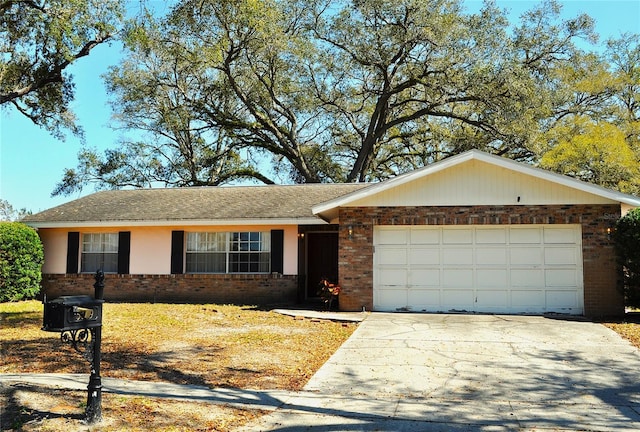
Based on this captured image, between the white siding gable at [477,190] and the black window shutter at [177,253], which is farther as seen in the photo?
the black window shutter at [177,253]

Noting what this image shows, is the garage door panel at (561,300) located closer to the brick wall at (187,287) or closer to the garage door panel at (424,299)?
the garage door panel at (424,299)

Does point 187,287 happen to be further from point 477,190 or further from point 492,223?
point 492,223

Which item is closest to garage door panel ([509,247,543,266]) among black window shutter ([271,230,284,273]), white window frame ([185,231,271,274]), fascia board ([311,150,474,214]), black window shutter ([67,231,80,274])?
fascia board ([311,150,474,214])

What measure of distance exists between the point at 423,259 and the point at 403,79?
16.6 metres

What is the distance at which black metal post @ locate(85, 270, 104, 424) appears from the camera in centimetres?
511

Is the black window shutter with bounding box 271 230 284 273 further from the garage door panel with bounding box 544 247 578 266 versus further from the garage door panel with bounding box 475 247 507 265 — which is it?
the garage door panel with bounding box 544 247 578 266

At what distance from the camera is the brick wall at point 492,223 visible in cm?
1263

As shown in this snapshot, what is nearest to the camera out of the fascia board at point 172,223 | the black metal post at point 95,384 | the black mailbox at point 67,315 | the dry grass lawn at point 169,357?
the black mailbox at point 67,315

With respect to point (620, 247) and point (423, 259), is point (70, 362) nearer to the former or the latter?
point (423, 259)

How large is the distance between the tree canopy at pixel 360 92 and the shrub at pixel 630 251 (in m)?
11.3

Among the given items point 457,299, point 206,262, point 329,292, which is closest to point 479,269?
point 457,299

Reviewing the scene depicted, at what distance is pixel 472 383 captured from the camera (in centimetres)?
702

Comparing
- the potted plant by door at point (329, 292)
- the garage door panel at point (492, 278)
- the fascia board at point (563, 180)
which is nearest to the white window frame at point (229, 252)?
the potted plant by door at point (329, 292)

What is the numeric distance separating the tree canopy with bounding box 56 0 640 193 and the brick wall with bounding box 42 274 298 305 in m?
8.19
